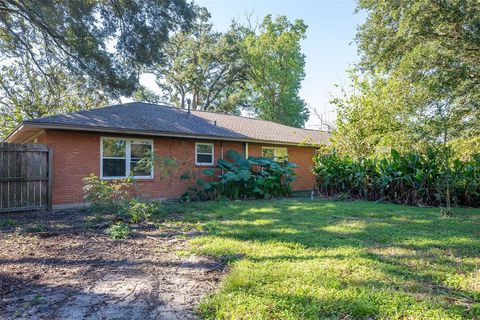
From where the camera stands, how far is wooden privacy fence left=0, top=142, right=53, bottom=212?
796 cm

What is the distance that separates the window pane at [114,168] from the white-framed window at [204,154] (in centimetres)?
291

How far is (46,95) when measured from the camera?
72.1 feet

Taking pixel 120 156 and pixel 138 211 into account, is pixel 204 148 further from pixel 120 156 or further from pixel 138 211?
pixel 138 211

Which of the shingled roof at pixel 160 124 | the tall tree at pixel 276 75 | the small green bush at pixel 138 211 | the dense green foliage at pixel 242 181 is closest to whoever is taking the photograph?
the small green bush at pixel 138 211

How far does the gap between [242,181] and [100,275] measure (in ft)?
26.7

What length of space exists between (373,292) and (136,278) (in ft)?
8.40

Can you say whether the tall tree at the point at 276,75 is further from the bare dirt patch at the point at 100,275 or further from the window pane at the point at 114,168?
the bare dirt patch at the point at 100,275

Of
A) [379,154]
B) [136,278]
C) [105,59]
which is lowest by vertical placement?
[136,278]

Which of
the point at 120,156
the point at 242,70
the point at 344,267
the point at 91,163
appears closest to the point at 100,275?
the point at 344,267

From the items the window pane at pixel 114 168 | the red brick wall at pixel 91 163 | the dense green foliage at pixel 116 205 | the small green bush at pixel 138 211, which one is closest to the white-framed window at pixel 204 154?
the red brick wall at pixel 91 163

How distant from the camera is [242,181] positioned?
11508 millimetres

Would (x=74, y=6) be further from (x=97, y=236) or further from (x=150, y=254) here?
(x=150, y=254)

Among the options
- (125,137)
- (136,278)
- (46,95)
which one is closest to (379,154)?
(125,137)

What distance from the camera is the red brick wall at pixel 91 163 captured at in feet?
29.8
